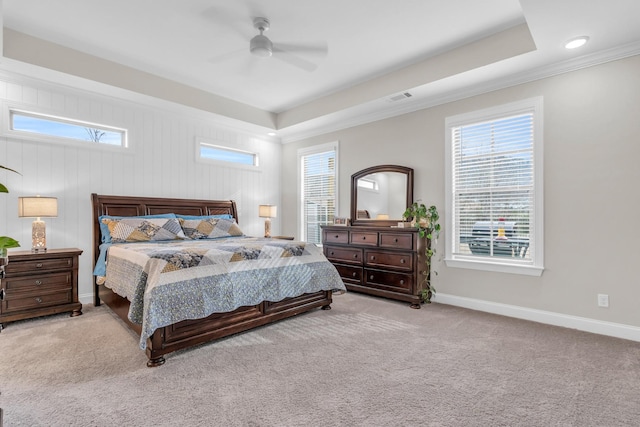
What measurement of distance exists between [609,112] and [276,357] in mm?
3790

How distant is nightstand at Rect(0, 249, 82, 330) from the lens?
3.24 metres

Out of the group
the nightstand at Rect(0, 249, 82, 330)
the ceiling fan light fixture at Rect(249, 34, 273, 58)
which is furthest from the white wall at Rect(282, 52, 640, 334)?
the nightstand at Rect(0, 249, 82, 330)

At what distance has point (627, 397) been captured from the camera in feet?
6.63

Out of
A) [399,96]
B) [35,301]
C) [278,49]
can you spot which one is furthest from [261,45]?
[35,301]

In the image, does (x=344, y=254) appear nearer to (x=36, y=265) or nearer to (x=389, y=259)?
(x=389, y=259)

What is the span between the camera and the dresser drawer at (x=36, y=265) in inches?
128

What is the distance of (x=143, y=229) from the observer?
401 cm

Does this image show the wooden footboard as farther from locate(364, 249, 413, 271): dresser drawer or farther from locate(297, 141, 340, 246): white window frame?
locate(297, 141, 340, 246): white window frame

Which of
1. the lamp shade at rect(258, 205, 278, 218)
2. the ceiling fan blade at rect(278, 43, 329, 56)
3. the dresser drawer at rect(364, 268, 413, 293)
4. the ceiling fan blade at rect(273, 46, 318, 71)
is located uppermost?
the ceiling fan blade at rect(278, 43, 329, 56)

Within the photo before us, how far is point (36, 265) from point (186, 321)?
200 centimetres

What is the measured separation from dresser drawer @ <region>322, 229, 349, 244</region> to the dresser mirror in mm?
441

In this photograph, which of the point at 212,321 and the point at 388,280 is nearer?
the point at 212,321

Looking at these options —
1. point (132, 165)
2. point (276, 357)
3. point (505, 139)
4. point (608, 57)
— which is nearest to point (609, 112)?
point (608, 57)

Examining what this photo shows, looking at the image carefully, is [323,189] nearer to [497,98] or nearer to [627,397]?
[497,98]
